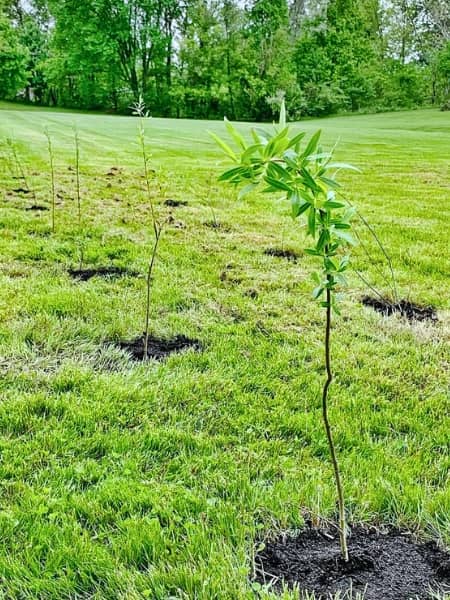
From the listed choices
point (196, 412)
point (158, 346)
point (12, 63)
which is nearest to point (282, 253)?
point (158, 346)

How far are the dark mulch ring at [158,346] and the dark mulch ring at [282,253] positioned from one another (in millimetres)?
1525

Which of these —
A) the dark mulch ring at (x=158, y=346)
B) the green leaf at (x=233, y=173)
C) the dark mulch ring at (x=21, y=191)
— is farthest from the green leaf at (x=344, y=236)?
the dark mulch ring at (x=21, y=191)

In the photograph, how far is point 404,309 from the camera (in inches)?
114

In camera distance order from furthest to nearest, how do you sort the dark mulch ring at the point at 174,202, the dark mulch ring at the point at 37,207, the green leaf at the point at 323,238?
the dark mulch ring at the point at 174,202 → the dark mulch ring at the point at 37,207 → the green leaf at the point at 323,238

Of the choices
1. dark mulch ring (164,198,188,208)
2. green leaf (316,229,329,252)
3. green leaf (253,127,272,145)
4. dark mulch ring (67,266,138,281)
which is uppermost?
green leaf (253,127,272,145)

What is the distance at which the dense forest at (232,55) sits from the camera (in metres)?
25.8

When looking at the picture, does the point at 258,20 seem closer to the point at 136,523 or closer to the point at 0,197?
the point at 0,197

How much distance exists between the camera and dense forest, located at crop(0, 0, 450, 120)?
25812mm

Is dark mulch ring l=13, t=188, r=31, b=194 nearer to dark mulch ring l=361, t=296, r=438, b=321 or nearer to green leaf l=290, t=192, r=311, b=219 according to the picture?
dark mulch ring l=361, t=296, r=438, b=321

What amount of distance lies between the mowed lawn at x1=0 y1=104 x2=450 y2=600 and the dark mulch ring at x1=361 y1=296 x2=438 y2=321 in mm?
78

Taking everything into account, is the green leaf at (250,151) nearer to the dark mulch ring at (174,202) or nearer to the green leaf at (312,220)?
the green leaf at (312,220)

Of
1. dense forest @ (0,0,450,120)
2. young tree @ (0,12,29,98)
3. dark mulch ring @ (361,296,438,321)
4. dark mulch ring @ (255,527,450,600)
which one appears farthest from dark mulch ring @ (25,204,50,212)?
young tree @ (0,12,29,98)

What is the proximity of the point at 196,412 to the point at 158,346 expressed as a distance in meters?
0.60

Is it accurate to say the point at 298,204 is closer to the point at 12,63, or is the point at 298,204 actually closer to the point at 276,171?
the point at 276,171
